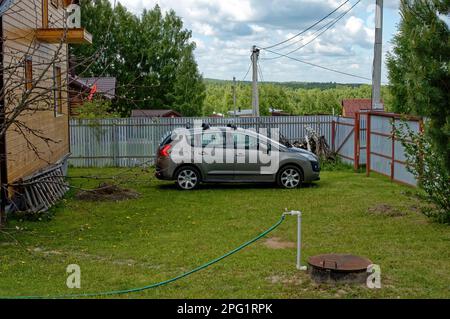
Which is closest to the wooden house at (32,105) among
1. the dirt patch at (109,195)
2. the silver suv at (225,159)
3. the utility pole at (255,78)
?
the dirt patch at (109,195)

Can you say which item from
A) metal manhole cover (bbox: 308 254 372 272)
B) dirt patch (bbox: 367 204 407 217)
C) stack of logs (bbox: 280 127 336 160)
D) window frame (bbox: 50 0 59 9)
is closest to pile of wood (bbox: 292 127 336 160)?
stack of logs (bbox: 280 127 336 160)

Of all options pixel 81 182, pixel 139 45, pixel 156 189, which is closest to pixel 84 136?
pixel 81 182

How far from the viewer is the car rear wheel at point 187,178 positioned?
1405 centimetres

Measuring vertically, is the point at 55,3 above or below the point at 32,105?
above

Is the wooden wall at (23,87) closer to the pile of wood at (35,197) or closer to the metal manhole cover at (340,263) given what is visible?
the pile of wood at (35,197)

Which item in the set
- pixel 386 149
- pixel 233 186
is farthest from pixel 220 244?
pixel 386 149

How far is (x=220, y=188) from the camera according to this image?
14484 mm

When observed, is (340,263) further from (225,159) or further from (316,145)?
(316,145)

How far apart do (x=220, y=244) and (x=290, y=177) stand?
6.18m

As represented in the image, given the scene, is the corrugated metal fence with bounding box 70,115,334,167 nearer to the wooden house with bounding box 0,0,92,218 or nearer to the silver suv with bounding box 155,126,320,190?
the wooden house with bounding box 0,0,92,218

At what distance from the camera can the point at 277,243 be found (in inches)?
328

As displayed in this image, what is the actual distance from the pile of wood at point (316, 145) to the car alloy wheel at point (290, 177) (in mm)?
6254
